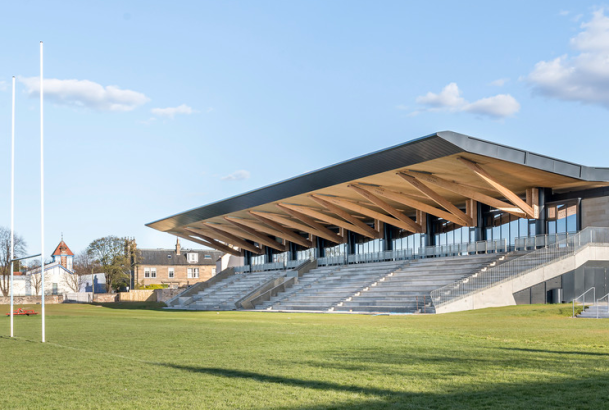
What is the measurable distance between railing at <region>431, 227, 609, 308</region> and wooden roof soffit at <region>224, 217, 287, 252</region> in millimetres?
31768

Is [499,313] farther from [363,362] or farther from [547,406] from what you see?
[547,406]

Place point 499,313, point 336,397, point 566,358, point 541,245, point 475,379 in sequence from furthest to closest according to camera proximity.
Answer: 1. point 541,245
2. point 499,313
3. point 566,358
4. point 475,379
5. point 336,397

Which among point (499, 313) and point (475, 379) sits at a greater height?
point (475, 379)

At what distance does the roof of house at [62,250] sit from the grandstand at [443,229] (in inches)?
2748

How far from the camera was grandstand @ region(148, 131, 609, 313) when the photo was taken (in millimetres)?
32125

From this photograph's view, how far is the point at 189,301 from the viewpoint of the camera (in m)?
61.1

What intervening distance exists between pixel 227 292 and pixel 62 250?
233ft

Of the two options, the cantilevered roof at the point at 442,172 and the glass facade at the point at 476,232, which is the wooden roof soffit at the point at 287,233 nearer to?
the glass facade at the point at 476,232

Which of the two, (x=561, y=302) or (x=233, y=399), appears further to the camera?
(x=561, y=302)

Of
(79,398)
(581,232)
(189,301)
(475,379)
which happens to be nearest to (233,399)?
(79,398)

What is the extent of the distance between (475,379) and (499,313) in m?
19.2

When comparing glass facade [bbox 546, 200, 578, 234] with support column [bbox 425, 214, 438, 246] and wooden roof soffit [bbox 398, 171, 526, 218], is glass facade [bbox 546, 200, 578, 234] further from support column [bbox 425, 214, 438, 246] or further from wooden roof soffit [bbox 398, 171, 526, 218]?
support column [bbox 425, 214, 438, 246]

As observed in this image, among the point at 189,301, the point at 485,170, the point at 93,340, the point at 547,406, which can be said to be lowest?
the point at 189,301

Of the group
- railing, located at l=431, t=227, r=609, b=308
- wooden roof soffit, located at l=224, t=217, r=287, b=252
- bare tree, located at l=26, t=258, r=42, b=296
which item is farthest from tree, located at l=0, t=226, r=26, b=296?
railing, located at l=431, t=227, r=609, b=308
